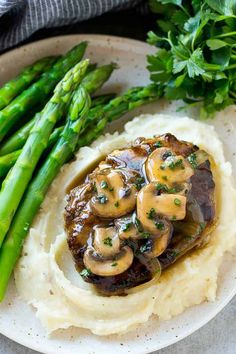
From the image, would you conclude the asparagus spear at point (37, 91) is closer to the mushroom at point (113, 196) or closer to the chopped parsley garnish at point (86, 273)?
the mushroom at point (113, 196)

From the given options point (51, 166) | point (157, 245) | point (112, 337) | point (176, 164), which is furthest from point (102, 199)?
point (112, 337)

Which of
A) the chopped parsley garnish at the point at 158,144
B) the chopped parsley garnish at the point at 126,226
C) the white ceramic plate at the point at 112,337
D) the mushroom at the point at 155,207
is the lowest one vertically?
the white ceramic plate at the point at 112,337

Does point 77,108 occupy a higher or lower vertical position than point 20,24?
lower

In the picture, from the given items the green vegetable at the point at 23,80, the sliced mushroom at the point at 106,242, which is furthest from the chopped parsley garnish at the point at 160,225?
the green vegetable at the point at 23,80

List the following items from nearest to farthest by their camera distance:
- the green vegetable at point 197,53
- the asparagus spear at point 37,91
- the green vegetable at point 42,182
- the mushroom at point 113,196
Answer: the mushroom at point 113,196
the green vegetable at point 42,182
the green vegetable at point 197,53
the asparagus spear at point 37,91

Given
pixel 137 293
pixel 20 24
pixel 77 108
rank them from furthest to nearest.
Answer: pixel 20 24, pixel 77 108, pixel 137 293

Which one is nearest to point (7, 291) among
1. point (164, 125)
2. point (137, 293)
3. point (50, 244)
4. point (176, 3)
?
point (50, 244)

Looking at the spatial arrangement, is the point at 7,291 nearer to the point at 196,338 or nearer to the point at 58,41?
the point at 196,338

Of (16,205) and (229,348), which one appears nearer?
(16,205)
